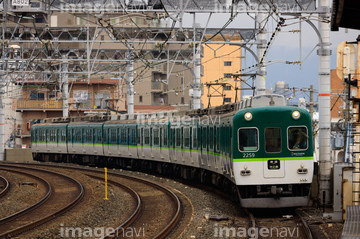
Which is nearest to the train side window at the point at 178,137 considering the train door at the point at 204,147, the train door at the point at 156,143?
the train door at the point at 156,143

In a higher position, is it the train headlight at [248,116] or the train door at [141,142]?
the train headlight at [248,116]

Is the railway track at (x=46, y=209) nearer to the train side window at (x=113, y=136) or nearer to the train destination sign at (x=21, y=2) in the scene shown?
the train destination sign at (x=21, y=2)

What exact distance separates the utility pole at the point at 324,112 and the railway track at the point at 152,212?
377 centimetres

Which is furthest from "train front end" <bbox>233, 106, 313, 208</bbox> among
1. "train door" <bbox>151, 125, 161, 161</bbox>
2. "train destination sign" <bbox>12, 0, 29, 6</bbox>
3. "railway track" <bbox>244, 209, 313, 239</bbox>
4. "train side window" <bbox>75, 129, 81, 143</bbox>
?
"train side window" <bbox>75, 129, 81, 143</bbox>

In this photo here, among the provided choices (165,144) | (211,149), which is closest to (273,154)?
(211,149)

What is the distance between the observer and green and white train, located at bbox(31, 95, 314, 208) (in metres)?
14.5

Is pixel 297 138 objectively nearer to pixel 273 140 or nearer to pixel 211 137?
pixel 273 140

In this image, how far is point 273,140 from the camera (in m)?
14.7

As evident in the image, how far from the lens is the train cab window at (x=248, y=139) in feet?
48.0

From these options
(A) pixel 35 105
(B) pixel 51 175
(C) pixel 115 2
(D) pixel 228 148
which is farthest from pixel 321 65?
(A) pixel 35 105

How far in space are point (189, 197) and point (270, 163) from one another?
4.78 metres

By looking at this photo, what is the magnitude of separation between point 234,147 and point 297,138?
1.47 meters

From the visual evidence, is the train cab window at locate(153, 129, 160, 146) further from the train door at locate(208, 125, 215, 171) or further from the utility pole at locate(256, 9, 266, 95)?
the train door at locate(208, 125, 215, 171)

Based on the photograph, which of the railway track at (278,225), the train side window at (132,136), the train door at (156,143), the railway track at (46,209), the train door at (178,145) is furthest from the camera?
the train side window at (132,136)
